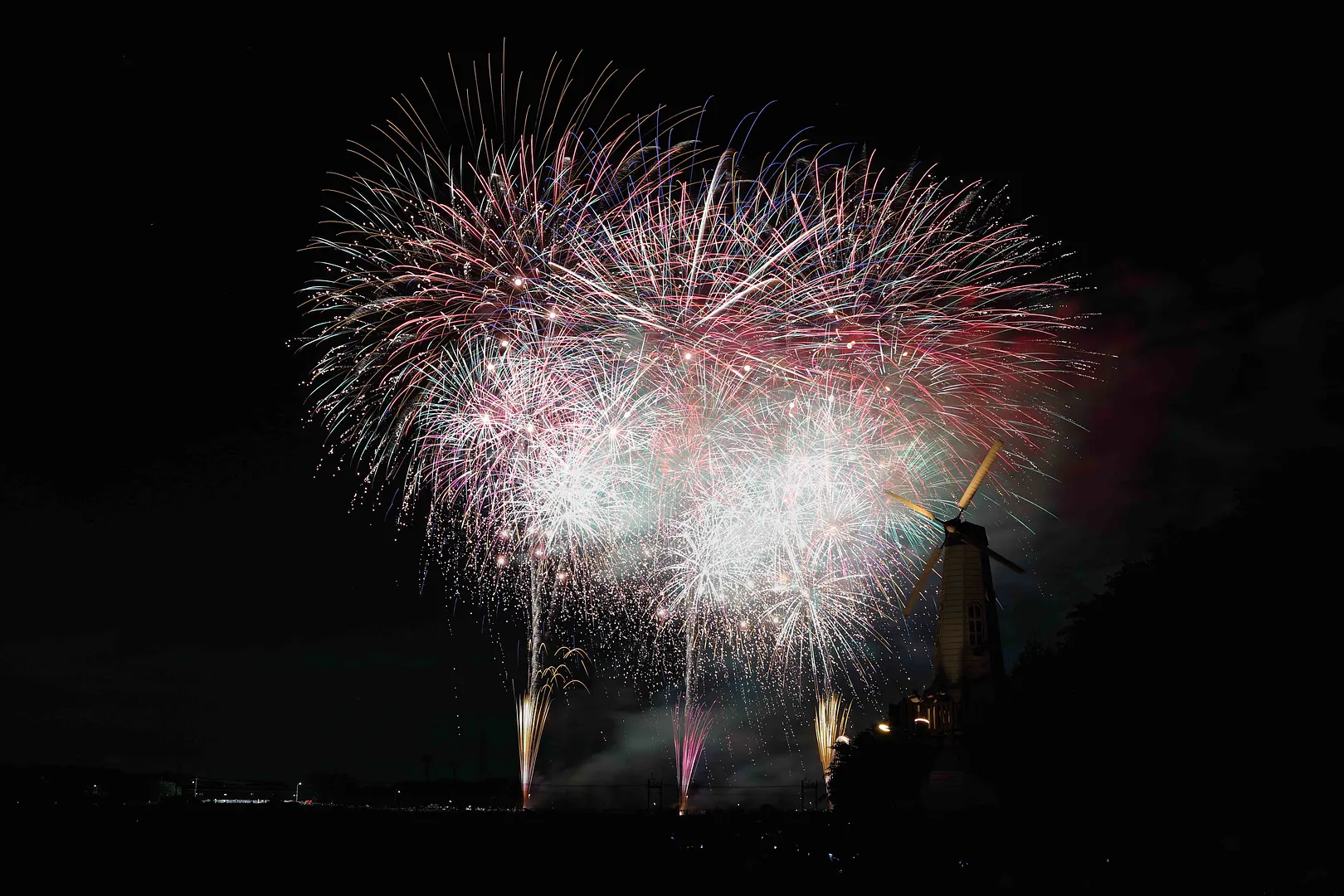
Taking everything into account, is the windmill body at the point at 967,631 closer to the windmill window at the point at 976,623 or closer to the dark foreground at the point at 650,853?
the windmill window at the point at 976,623

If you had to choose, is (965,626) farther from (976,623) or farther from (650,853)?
(650,853)

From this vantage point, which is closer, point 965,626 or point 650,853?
point 650,853

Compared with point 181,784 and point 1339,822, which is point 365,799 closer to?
point 181,784

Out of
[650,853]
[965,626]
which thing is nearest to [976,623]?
[965,626]

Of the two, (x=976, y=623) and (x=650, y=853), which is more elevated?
(x=976, y=623)

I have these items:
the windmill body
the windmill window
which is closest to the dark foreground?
the windmill body
